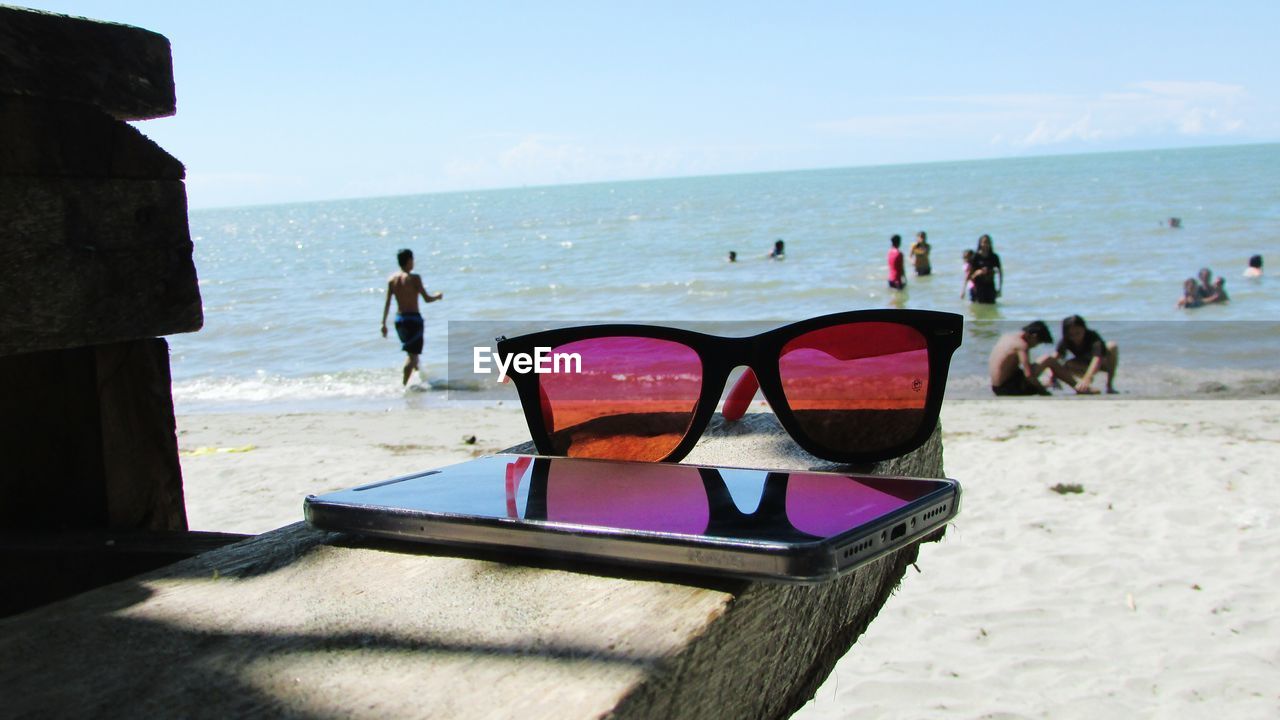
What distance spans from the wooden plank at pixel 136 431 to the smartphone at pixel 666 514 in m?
0.50

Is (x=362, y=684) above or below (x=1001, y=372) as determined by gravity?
above

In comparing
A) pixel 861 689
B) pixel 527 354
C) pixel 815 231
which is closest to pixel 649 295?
pixel 815 231

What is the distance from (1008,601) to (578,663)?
12.1ft

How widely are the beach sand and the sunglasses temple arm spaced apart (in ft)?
5.88

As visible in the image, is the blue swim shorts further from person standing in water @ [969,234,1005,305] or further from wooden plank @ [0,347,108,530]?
wooden plank @ [0,347,108,530]

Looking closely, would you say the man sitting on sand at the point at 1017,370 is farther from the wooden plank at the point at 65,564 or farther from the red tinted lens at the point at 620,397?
the wooden plank at the point at 65,564

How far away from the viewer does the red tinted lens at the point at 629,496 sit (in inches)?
37.8

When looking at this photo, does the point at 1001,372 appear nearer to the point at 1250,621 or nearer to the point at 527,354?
the point at 1250,621

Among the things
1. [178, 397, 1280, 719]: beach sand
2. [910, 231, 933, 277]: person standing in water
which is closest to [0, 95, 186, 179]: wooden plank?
[178, 397, 1280, 719]: beach sand

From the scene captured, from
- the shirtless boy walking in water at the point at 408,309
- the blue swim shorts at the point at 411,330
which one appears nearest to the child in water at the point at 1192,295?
the shirtless boy walking in water at the point at 408,309

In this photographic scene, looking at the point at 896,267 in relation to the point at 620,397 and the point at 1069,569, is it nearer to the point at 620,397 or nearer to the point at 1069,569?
the point at 1069,569

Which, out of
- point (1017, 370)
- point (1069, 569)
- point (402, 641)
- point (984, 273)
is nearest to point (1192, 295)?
point (984, 273)

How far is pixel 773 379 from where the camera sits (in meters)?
1.41

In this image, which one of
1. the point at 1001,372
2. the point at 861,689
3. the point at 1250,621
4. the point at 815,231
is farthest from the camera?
the point at 815,231
